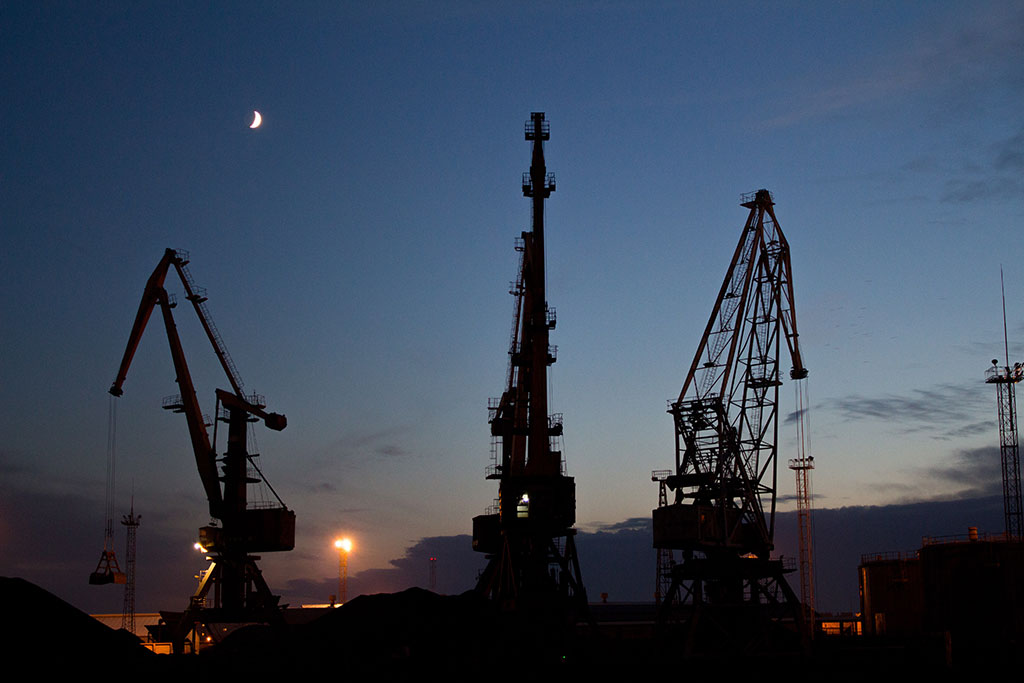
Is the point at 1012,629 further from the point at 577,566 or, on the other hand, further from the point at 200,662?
the point at 200,662

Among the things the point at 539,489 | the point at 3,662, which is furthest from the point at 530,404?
the point at 3,662

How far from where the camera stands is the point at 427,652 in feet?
188

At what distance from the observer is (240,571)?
7750 centimetres

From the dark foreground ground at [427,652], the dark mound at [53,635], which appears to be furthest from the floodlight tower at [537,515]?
the dark mound at [53,635]

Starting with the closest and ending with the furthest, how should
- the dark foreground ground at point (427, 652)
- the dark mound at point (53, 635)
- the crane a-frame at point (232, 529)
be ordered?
the dark mound at point (53, 635), the dark foreground ground at point (427, 652), the crane a-frame at point (232, 529)

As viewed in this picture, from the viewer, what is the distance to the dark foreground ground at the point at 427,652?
4350 cm

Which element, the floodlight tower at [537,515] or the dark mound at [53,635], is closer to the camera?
the dark mound at [53,635]

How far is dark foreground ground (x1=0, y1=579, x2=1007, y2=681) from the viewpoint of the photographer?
1713 inches

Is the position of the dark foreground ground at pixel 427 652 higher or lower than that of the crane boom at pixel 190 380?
lower

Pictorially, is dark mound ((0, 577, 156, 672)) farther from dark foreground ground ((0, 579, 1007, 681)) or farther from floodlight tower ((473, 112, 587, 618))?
floodlight tower ((473, 112, 587, 618))

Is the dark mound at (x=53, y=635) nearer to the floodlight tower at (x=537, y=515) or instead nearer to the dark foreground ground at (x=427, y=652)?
the dark foreground ground at (x=427, y=652)

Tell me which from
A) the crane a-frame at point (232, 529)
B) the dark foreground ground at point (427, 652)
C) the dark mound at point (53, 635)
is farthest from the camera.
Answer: the crane a-frame at point (232, 529)

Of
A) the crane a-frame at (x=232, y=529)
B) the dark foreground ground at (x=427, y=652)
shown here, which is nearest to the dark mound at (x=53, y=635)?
the dark foreground ground at (x=427, y=652)

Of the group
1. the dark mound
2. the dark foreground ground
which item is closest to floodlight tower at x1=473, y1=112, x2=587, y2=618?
the dark foreground ground
